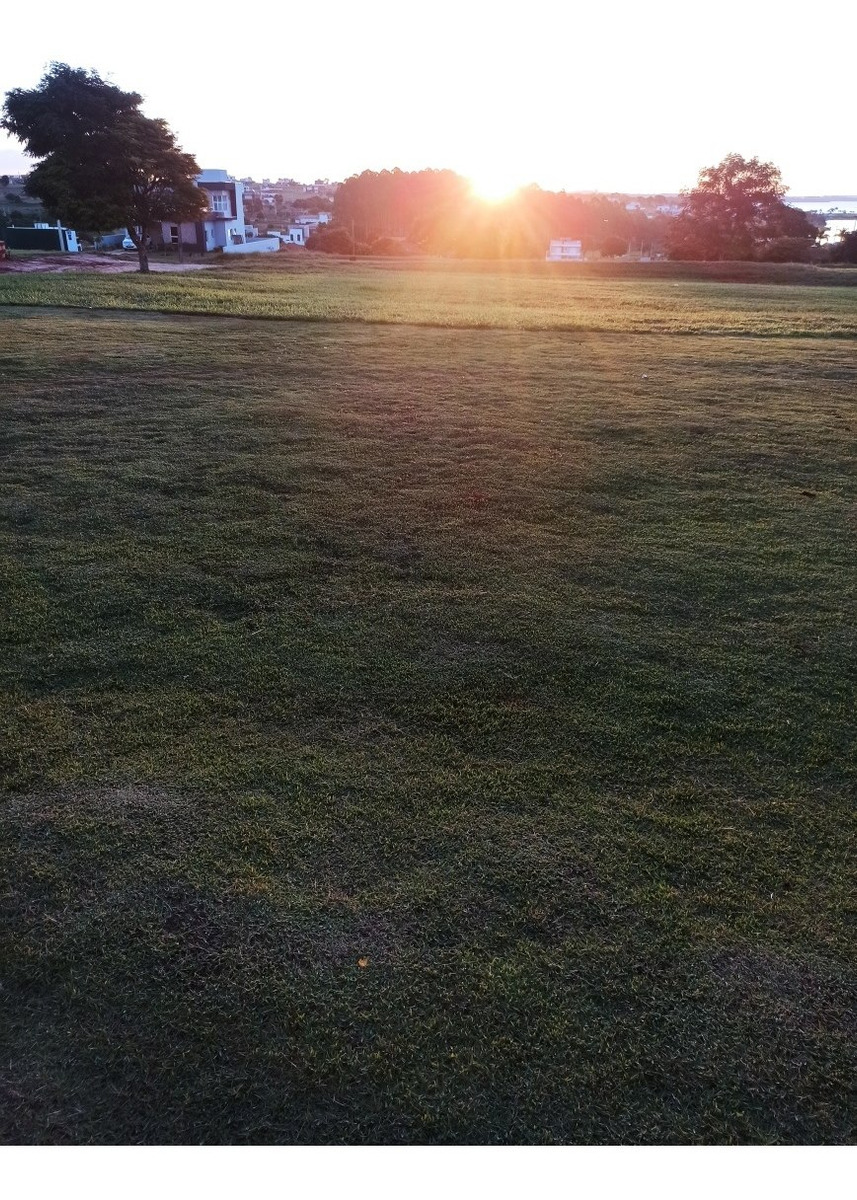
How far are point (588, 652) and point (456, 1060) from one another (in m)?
1.77

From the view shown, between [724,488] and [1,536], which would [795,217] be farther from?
[1,536]

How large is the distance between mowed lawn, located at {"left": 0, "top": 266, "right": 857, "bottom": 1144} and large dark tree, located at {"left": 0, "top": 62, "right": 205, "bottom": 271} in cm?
2255

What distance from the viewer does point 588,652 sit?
312 cm

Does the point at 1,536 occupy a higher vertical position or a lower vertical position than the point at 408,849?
higher

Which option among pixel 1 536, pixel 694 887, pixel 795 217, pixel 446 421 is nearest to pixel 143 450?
pixel 1 536

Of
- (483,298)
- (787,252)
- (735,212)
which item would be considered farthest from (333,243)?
(483,298)

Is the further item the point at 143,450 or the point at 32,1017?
the point at 143,450

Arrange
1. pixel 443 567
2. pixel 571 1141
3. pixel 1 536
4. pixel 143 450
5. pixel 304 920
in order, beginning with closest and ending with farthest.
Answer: pixel 571 1141, pixel 304 920, pixel 443 567, pixel 1 536, pixel 143 450

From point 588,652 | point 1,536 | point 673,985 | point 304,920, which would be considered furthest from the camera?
point 1,536

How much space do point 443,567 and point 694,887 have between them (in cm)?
211

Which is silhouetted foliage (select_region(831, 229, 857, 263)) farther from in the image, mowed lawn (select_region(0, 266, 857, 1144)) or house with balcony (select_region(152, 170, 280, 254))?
mowed lawn (select_region(0, 266, 857, 1144))

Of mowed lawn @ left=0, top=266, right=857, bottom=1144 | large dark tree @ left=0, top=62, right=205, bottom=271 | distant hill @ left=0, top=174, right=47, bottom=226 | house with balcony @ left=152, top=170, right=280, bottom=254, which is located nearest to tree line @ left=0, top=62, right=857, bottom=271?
large dark tree @ left=0, top=62, right=205, bottom=271

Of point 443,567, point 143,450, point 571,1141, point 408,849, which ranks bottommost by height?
point 571,1141

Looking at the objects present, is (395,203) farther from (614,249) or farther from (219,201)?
(219,201)
